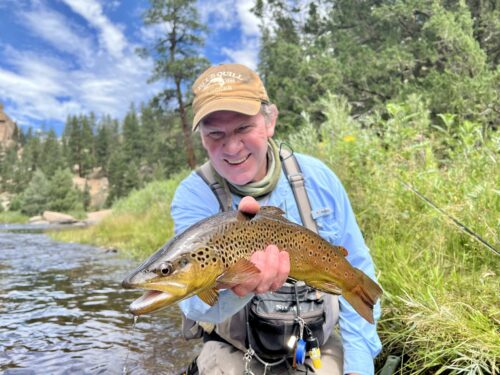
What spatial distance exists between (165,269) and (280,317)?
3.30ft

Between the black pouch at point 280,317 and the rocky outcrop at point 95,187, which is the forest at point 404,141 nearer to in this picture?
the black pouch at point 280,317

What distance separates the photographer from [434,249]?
139 inches

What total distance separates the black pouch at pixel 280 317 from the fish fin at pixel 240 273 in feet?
2.32

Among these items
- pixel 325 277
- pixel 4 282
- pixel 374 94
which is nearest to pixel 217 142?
pixel 325 277

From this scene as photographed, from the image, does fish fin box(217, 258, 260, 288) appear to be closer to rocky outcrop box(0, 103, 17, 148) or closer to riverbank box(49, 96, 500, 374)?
riverbank box(49, 96, 500, 374)

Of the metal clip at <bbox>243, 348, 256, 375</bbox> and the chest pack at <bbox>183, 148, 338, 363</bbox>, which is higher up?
the chest pack at <bbox>183, 148, 338, 363</bbox>

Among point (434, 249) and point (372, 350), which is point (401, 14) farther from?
point (372, 350)

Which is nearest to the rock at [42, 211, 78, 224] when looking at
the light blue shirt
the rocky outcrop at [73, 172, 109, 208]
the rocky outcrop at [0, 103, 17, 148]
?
the rocky outcrop at [73, 172, 109, 208]

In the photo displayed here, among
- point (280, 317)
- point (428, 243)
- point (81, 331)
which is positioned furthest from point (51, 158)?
point (280, 317)

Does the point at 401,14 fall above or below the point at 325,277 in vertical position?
above

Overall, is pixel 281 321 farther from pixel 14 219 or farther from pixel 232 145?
pixel 14 219

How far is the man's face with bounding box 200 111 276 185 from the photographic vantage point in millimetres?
2545

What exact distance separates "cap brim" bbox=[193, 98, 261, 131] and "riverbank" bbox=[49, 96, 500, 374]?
168 cm

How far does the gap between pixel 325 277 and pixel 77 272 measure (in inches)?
358
